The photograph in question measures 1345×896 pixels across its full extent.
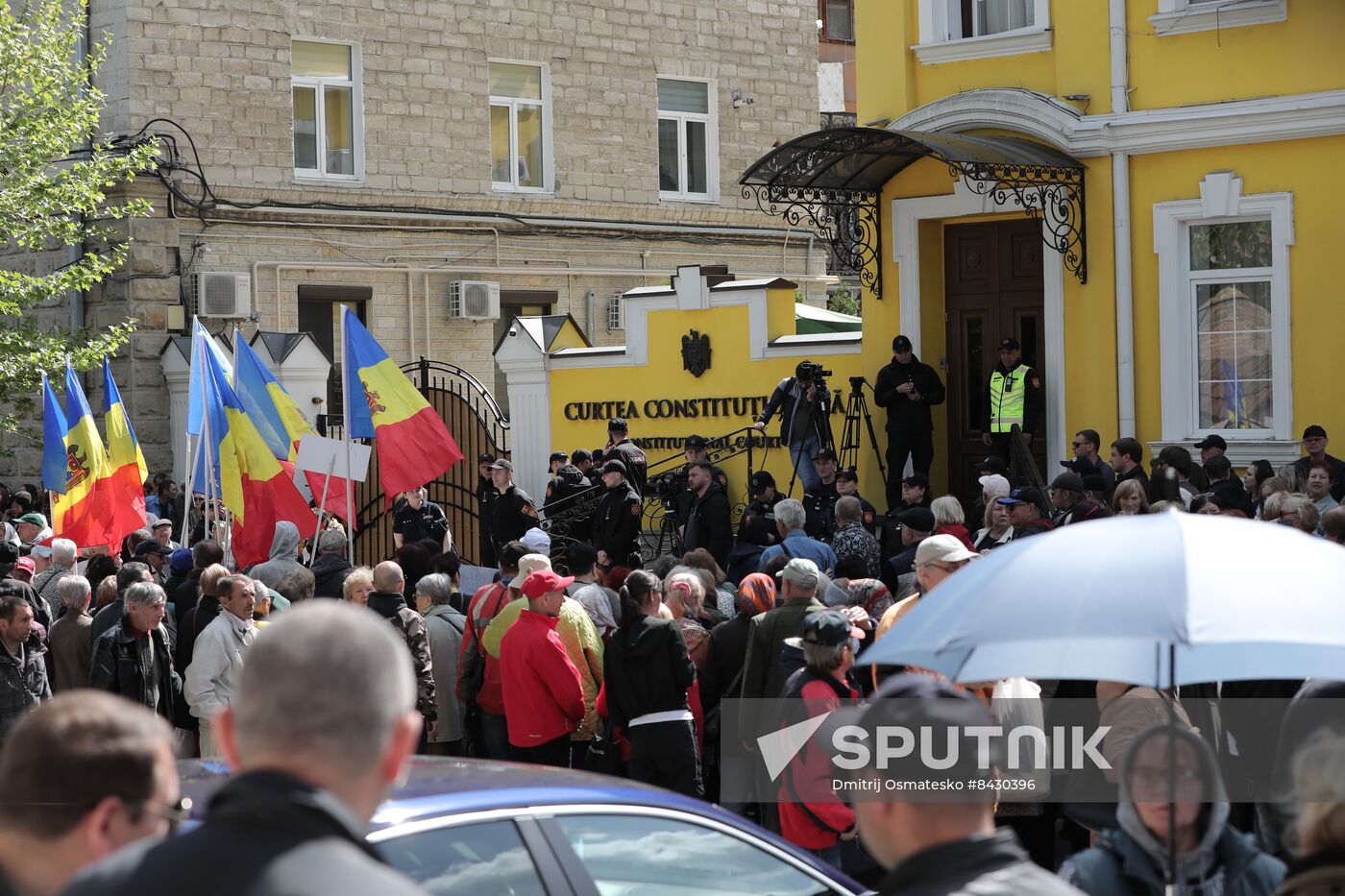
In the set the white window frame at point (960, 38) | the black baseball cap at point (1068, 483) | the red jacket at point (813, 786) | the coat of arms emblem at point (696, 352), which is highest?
the white window frame at point (960, 38)

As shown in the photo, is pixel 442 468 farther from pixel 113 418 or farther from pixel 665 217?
pixel 665 217

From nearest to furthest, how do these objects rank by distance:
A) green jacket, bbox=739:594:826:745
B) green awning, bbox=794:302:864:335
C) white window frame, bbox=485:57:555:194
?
1. green jacket, bbox=739:594:826:745
2. green awning, bbox=794:302:864:335
3. white window frame, bbox=485:57:555:194

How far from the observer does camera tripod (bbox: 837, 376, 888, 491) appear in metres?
17.2

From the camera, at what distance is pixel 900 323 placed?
17234 millimetres

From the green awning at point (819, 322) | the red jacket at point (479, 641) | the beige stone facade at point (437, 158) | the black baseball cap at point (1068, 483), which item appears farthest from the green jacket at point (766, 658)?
the beige stone facade at point (437, 158)

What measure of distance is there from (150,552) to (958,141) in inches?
301

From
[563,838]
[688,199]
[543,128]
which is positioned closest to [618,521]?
[563,838]

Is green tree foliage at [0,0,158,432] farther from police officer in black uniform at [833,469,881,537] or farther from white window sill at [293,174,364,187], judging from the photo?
police officer in black uniform at [833,469,881,537]

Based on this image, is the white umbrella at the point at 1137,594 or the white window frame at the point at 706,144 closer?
the white umbrella at the point at 1137,594

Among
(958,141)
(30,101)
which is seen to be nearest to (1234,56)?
(958,141)

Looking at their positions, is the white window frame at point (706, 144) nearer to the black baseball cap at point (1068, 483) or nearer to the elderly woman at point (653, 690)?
the black baseball cap at point (1068, 483)

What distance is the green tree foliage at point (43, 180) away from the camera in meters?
19.2

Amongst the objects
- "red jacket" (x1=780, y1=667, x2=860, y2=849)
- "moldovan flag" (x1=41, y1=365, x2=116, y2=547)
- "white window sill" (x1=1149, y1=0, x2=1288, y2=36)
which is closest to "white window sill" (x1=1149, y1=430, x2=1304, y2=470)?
"white window sill" (x1=1149, y1=0, x2=1288, y2=36)

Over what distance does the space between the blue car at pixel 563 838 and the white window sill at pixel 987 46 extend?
12.1 meters
